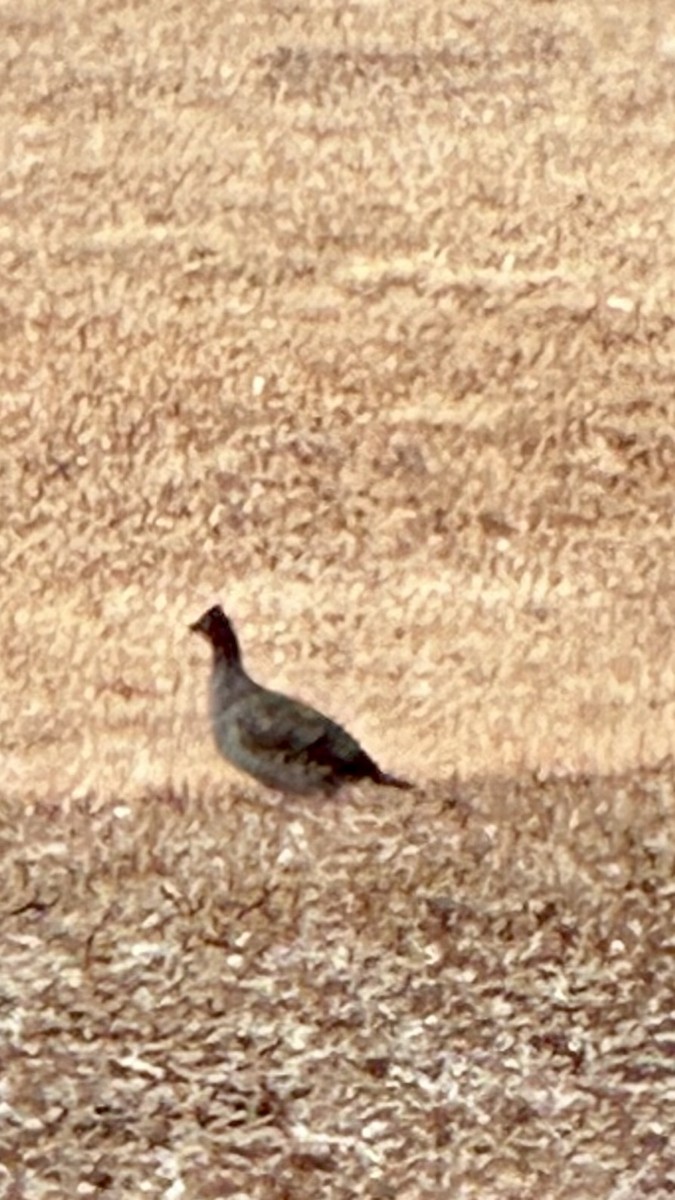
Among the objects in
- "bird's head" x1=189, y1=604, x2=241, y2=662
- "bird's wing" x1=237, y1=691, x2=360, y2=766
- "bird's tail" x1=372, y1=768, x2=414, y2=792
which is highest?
"bird's head" x1=189, y1=604, x2=241, y2=662

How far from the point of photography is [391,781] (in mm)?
3869

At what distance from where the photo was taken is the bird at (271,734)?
3.70 m

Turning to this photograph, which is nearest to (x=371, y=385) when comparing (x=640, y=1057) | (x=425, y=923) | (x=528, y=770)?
(x=528, y=770)

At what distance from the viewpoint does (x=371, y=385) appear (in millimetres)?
4086

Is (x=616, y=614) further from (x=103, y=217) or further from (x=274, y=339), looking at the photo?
(x=103, y=217)

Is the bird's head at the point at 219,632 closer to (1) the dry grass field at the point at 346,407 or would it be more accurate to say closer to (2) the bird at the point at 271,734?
(2) the bird at the point at 271,734

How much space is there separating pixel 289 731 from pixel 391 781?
29 cm

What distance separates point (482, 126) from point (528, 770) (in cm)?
130

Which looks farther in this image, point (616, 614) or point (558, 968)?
point (616, 614)

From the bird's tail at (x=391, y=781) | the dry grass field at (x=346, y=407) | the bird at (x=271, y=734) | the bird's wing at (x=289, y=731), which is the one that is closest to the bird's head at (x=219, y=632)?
the bird at (x=271, y=734)

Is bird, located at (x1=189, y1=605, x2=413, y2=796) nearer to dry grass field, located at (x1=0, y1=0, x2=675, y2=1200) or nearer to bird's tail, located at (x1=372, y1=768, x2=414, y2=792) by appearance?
bird's tail, located at (x1=372, y1=768, x2=414, y2=792)

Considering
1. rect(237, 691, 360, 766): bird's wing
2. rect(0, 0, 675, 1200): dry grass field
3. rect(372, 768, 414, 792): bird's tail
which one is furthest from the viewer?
rect(0, 0, 675, 1200): dry grass field

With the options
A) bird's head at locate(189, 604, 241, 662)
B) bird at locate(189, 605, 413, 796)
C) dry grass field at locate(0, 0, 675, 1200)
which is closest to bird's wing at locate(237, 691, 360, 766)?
bird at locate(189, 605, 413, 796)

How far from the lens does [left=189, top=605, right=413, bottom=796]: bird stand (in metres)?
3.70
